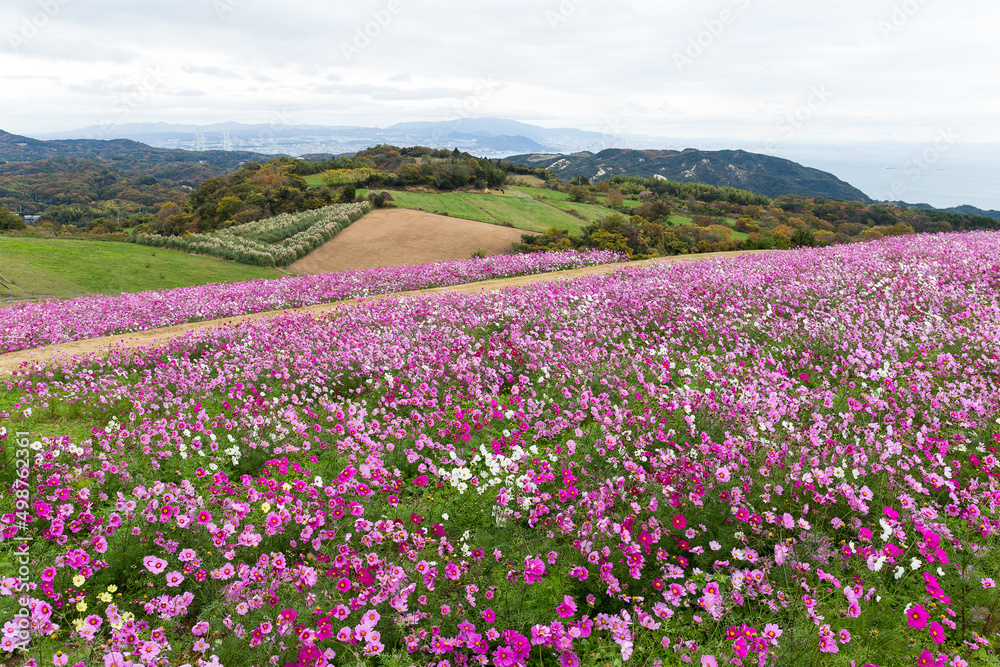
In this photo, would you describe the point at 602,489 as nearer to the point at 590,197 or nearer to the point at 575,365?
the point at 575,365

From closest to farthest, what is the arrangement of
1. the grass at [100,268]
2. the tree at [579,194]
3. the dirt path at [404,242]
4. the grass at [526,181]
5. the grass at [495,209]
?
the grass at [100,268]
the dirt path at [404,242]
the grass at [495,209]
the tree at [579,194]
the grass at [526,181]

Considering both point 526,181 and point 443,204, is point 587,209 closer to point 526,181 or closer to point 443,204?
point 443,204

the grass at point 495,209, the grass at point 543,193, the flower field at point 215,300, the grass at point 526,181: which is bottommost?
the flower field at point 215,300

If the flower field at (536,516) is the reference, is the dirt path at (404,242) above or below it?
above

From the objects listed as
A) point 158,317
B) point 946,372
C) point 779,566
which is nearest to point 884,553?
point 779,566

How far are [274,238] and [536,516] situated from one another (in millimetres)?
42248

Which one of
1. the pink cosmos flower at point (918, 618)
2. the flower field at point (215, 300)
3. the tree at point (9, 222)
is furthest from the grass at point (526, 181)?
the pink cosmos flower at point (918, 618)

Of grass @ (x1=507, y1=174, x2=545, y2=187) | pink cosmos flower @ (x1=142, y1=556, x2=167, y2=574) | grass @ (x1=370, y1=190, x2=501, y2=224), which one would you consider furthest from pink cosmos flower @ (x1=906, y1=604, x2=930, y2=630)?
grass @ (x1=507, y1=174, x2=545, y2=187)

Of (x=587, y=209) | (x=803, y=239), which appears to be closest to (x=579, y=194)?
(x=587, y=209)

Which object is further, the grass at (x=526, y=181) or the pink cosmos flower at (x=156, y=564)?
the grass at (x=526, y=181)

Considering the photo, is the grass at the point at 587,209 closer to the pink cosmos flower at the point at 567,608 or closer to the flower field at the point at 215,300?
the flower field at the point at 215,300
